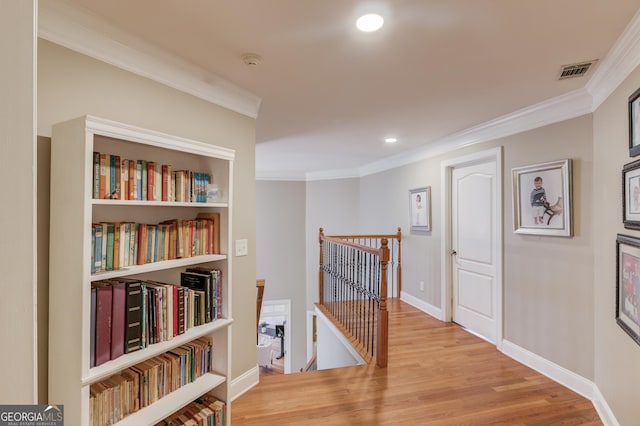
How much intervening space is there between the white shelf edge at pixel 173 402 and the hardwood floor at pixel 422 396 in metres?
0.47

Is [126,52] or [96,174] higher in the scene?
[126,52]

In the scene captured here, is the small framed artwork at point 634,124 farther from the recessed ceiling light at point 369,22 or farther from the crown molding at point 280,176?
the crown molding at point 280,176

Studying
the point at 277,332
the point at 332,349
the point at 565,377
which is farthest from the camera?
the point at 277,332

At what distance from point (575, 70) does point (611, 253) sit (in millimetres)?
1221

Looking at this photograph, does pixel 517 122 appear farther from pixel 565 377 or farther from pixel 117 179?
pixel 117 179

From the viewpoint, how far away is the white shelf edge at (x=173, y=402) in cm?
157

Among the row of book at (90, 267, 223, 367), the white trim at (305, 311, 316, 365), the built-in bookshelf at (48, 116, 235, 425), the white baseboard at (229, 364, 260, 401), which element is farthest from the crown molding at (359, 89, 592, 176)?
the white trim at (305, 311, 316, 365)

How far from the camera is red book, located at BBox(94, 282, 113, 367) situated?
4.69ft

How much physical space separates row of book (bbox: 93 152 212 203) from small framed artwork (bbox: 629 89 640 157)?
2395 mm

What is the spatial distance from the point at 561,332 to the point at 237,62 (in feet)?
10.5

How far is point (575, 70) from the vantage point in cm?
216

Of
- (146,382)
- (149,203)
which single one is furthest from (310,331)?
(149,203)

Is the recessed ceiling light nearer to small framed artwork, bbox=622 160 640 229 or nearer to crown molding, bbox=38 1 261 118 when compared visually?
crown molding, bbox=38 1 261 118

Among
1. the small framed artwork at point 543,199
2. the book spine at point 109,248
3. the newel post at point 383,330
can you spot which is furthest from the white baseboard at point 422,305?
the book spine at point 109,248
